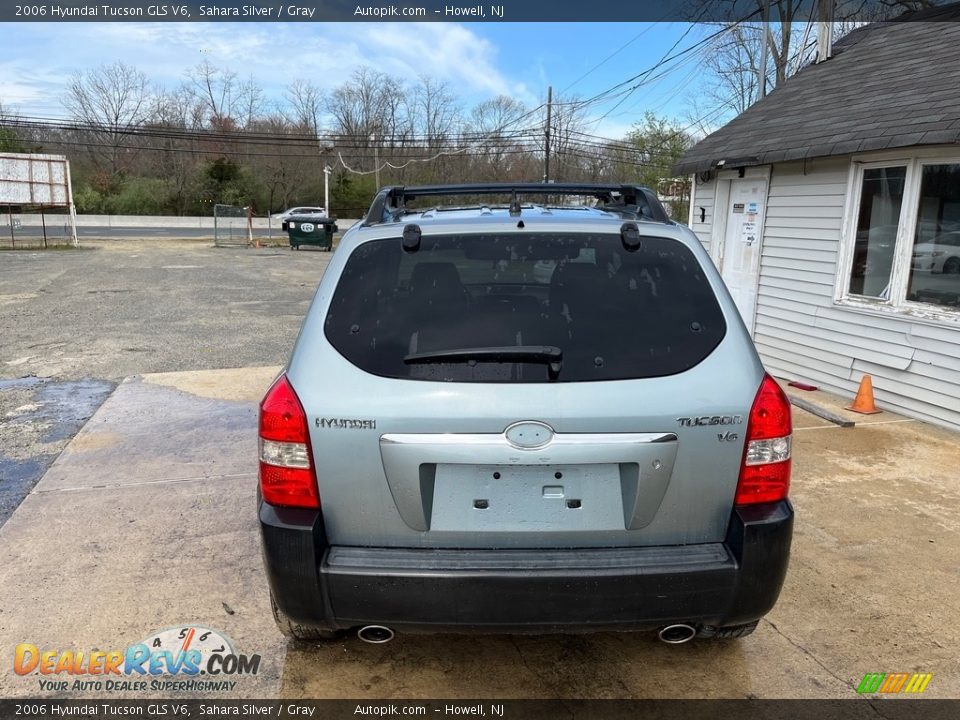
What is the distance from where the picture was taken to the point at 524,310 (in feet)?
7.59

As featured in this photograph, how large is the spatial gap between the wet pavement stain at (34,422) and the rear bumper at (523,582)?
2.86 m

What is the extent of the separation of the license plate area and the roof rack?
119cm

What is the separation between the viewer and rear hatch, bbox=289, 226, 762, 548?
83.8 inches

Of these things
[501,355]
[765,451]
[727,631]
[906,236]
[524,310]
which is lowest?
[727,631]

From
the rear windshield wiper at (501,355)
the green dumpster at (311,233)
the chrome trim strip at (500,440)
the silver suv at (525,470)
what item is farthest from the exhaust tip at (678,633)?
the green dumpster at (311,233)

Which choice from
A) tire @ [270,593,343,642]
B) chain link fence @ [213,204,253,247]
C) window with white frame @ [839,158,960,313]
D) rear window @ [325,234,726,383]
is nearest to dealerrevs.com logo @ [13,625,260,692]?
tire @ [270,593,343,642]

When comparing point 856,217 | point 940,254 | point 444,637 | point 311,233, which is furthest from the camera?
point 311,233

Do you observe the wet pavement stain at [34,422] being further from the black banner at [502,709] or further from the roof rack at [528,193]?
the roof rack at [528,193]

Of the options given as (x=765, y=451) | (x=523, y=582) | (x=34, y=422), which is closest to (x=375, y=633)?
(x=523, y=582)

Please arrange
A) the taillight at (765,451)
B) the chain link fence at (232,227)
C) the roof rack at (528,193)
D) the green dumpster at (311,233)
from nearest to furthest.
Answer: the taillight at (765,451) → the roof rack at (528,193) → the green dumpster at (311,233) → the chain link fence at (232,227)

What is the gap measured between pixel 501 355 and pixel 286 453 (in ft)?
2.49

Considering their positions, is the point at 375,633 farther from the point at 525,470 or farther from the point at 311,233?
the point at 311,233

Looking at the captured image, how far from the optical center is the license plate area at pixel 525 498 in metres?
2.16

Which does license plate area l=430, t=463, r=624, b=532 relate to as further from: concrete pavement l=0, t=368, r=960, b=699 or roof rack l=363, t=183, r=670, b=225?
roof rack l=363, t=183, r=670, b=225
